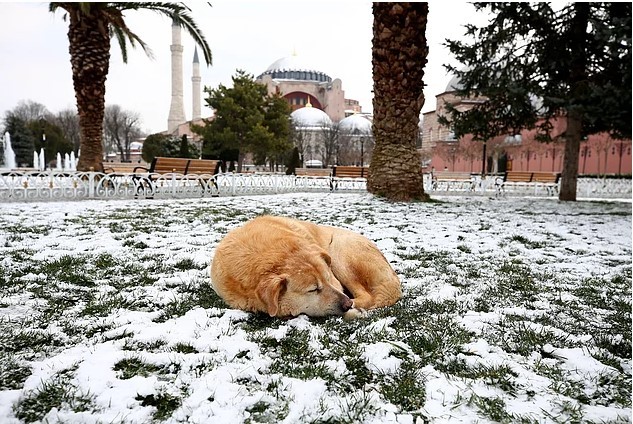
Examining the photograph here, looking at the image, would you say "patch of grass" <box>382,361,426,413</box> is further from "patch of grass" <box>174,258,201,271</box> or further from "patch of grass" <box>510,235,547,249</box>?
"patch of grass" <box>510,235,547,249</box>

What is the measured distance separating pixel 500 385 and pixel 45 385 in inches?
86.6

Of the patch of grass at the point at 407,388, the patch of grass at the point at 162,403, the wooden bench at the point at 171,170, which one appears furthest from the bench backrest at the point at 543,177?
the patch of grass at the point at 162,403

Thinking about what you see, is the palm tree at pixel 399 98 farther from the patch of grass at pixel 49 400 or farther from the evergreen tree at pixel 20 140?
the evergreen tree at pixel 20 140

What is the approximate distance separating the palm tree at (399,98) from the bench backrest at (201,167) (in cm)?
624

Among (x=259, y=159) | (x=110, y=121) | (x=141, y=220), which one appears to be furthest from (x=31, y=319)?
(x=110, y=121)

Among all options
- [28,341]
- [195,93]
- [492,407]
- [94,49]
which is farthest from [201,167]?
[195,93]

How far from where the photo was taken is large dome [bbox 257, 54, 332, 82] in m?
78.4

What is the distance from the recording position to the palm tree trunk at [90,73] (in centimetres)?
1212

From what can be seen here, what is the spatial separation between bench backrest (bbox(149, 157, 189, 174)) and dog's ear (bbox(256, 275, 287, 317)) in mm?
10876

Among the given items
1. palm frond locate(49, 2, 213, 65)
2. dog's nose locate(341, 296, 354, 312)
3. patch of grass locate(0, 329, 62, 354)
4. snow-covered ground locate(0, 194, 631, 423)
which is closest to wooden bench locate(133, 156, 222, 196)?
palm frond locate(49, 2, 213, 65)

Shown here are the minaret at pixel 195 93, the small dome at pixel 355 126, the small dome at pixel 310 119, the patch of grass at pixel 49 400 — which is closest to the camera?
the patch of grass at pixel 49 400

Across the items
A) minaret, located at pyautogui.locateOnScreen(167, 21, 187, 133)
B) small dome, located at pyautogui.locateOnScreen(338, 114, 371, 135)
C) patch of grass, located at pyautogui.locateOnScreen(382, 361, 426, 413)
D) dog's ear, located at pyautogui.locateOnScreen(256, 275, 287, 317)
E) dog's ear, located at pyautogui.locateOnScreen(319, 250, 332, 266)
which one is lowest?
patch of grass, located at pyautogui.locateOnScreen(382, 361, 426, 413)

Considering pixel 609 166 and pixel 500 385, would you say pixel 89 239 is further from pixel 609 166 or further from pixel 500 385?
pixel 609 166

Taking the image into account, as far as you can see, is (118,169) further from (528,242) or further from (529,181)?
(529,181)
